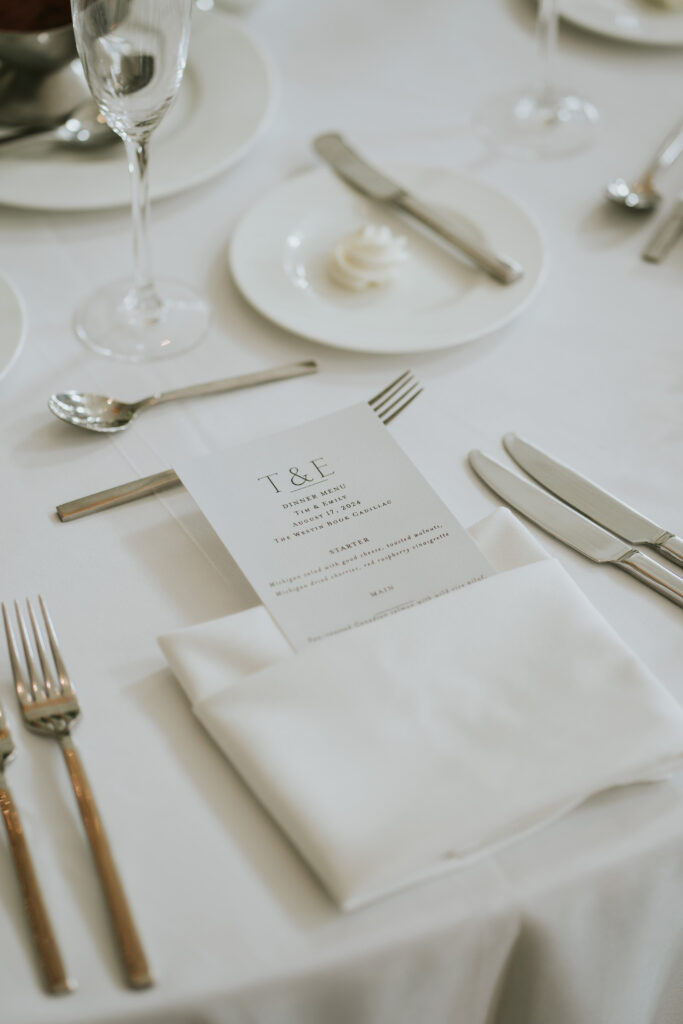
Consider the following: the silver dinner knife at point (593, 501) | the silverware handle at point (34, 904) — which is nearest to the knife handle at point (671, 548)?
the silver dinner knife at point (593, 501)

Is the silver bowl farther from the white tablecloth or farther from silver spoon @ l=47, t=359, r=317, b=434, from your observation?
silver spoon @ l=47, t=359, r=317, b=434

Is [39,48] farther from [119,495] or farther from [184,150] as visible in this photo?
[119,495]

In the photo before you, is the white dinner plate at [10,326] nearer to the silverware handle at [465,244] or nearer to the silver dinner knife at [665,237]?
the silverware handle at [465,244]

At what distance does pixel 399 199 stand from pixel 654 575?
1.69 feet

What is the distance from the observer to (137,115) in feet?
2.39

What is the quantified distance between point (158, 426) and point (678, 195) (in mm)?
647

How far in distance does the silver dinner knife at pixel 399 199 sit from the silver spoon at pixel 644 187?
0.62 feet

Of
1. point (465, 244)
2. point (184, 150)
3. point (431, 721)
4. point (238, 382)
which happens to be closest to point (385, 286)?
point (465, 244)

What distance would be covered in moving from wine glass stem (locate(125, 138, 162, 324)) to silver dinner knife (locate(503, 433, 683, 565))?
350 millimetres

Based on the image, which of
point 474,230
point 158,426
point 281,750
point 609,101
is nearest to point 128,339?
point 158,426

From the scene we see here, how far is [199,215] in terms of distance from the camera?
1.00 metres

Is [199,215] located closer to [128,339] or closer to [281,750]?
[128,339]

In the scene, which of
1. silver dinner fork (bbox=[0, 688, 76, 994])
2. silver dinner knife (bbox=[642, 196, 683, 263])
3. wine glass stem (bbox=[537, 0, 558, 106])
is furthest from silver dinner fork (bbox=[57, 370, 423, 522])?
wine glass stem (bbox=[537, 0, 558, 106])

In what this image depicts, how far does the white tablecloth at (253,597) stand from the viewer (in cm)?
48
